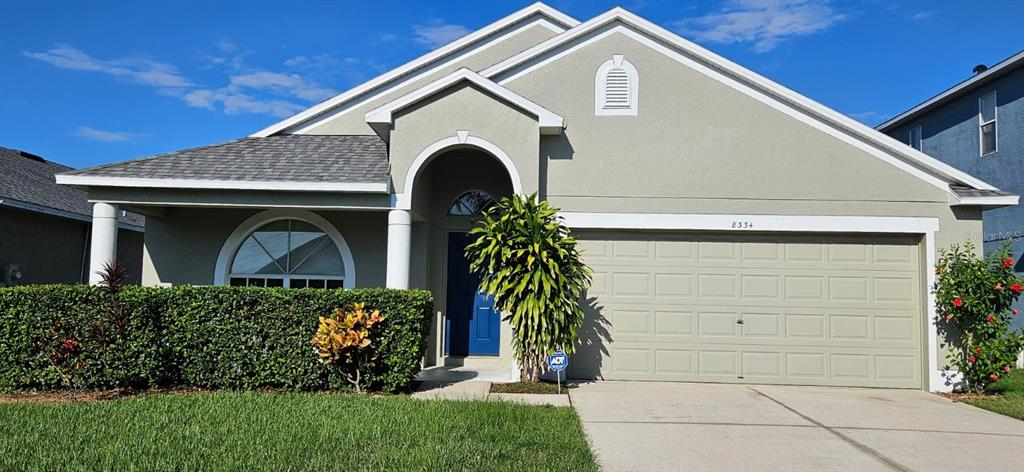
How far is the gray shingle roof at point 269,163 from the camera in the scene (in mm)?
9711

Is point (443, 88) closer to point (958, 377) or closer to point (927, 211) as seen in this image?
point (927, 211)

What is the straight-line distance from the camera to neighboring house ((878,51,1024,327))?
13977mm

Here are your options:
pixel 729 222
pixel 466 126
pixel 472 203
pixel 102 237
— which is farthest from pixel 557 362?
pixel 102 237

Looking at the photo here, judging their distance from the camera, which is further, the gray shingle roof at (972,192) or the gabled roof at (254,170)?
the gray shingle roof at (972,192)

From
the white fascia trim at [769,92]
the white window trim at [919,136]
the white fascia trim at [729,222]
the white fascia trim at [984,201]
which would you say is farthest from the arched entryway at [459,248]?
the white window trim at [919,136]

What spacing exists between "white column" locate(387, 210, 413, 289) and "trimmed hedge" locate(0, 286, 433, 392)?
0.85 metres

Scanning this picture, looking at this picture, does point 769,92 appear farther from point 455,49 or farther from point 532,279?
point 455,49

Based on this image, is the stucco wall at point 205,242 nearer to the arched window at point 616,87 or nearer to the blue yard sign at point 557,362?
the blue yard sign at point 557,362

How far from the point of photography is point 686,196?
10250 mm

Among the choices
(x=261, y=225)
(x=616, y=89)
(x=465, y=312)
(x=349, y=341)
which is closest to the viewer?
(x=349, y=341)

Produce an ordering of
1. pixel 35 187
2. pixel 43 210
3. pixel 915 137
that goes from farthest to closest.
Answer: pixel 915 137 < pixel 35 187 < pixel 43 210

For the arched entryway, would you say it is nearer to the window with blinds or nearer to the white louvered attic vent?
the white louvered attic vent

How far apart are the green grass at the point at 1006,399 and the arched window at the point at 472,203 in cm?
766

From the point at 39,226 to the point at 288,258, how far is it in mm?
7945
